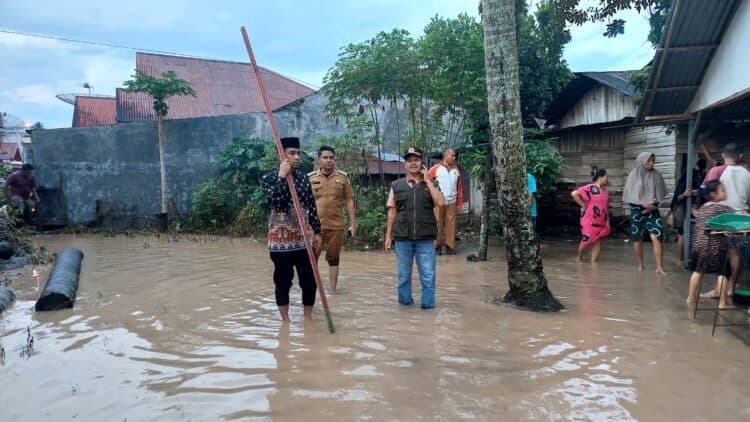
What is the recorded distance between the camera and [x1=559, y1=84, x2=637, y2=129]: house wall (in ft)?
43.3

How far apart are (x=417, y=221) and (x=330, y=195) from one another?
1.33 m

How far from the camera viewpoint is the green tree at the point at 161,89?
13844 mm

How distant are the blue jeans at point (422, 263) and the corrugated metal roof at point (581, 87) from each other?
356 inches

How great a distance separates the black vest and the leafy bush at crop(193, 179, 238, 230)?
362 inches

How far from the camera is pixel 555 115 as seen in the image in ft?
53.8

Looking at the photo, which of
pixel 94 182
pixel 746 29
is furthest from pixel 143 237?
pixel 746 29

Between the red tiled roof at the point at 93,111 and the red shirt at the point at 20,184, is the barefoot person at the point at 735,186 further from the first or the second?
the red tiled roof at the point at 93,111

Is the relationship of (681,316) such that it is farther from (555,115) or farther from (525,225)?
(555,115)

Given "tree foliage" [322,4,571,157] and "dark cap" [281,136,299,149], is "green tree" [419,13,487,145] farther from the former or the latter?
"dark cap" [281,136,299,149]

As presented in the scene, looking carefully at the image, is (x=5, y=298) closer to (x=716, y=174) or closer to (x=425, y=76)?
(x=425, y=76)

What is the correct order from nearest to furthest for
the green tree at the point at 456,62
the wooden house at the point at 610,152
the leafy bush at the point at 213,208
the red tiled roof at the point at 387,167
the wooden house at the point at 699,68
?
the wooden house at the point at 699,68, the green tree at the point at 456,62, the wooden house at the point at 610,152, the red tiled roof at the point at 387,167, the leafy bush at the point at 213,208

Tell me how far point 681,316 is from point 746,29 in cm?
369

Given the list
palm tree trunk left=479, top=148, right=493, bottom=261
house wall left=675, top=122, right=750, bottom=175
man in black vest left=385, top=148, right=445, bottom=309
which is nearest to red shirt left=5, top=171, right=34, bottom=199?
palm tree trunk left=479, top=148, right=493, bottom=261

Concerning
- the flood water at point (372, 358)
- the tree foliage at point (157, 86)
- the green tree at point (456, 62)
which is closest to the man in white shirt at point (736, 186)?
the flood water at point (372, 358)
